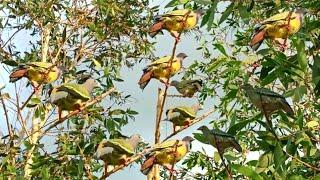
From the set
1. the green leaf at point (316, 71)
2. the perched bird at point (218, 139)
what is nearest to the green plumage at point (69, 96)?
the perched bird at point (218, 139)

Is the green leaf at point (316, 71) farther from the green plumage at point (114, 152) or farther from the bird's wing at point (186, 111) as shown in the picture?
the green plumage at point (114, 152)

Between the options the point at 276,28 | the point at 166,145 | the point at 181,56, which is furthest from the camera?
the point at 181,56

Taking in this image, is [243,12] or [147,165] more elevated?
[243,12]

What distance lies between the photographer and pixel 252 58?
2855 millimetres

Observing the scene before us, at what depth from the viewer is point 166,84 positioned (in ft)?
7.72

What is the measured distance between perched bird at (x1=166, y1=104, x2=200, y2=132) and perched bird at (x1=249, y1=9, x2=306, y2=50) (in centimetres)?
49

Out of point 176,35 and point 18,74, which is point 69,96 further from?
point 176,35

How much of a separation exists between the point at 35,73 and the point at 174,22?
627 millimetres

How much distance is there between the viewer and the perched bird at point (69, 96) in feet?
7.13

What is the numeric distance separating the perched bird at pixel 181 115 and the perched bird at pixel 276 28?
489mm

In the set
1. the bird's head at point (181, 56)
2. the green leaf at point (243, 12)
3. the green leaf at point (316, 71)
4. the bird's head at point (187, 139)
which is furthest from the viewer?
the bird's head at point (181, 56)

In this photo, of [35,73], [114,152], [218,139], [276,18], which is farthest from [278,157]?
[35,73]

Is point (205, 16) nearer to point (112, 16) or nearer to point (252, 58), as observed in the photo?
point (252, 58)

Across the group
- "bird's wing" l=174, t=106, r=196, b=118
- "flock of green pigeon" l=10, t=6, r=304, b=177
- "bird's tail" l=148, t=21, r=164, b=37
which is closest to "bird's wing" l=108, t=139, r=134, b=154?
"flock of green pigeon" l=10, t=6, r=304, b=177
